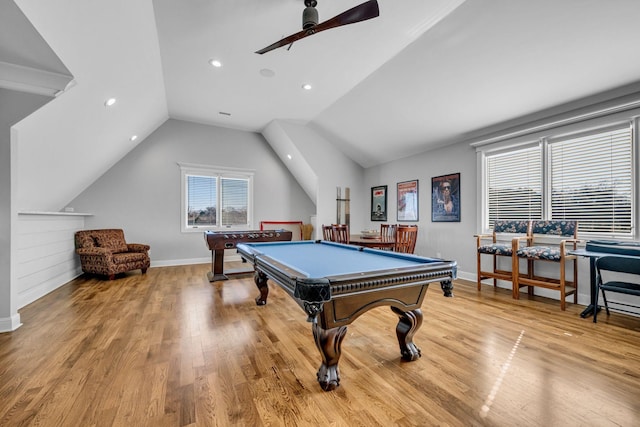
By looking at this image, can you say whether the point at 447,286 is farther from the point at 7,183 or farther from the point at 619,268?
the point at 7,183

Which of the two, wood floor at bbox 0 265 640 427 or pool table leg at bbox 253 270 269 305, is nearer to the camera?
wood floor at bbox 0 265 640 427

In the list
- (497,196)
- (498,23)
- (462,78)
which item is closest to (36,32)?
(498,23)

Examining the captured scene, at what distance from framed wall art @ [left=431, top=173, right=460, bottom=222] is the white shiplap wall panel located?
5801mm

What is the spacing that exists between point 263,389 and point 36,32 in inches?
120

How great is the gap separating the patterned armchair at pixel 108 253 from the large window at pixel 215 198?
1.15 metres

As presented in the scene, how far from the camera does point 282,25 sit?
9.72 feet

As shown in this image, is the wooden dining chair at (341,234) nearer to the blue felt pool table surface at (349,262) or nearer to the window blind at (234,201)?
the blue felt pool table surface at (349,262)

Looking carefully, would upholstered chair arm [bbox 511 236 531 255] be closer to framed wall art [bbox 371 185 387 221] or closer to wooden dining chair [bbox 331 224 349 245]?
wooden dining chair [bbox 331 224 349 245]

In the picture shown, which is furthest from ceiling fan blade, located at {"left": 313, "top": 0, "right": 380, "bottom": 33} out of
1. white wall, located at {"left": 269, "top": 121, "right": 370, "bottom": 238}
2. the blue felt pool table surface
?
white wall, located at {"left": 269, "top": 121, "right": 370, "bottom": 238}

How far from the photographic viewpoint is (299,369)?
188 centimetres

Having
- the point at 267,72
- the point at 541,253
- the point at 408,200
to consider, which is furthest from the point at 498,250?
the point at 267,72

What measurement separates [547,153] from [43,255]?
705 cm

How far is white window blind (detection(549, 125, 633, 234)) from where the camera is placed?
306 centimetres

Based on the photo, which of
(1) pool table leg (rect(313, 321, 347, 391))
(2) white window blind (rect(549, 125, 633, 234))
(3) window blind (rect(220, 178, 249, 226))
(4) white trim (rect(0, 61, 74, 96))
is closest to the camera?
(1) pool table leg (rect(313, 321, 347, 391))
